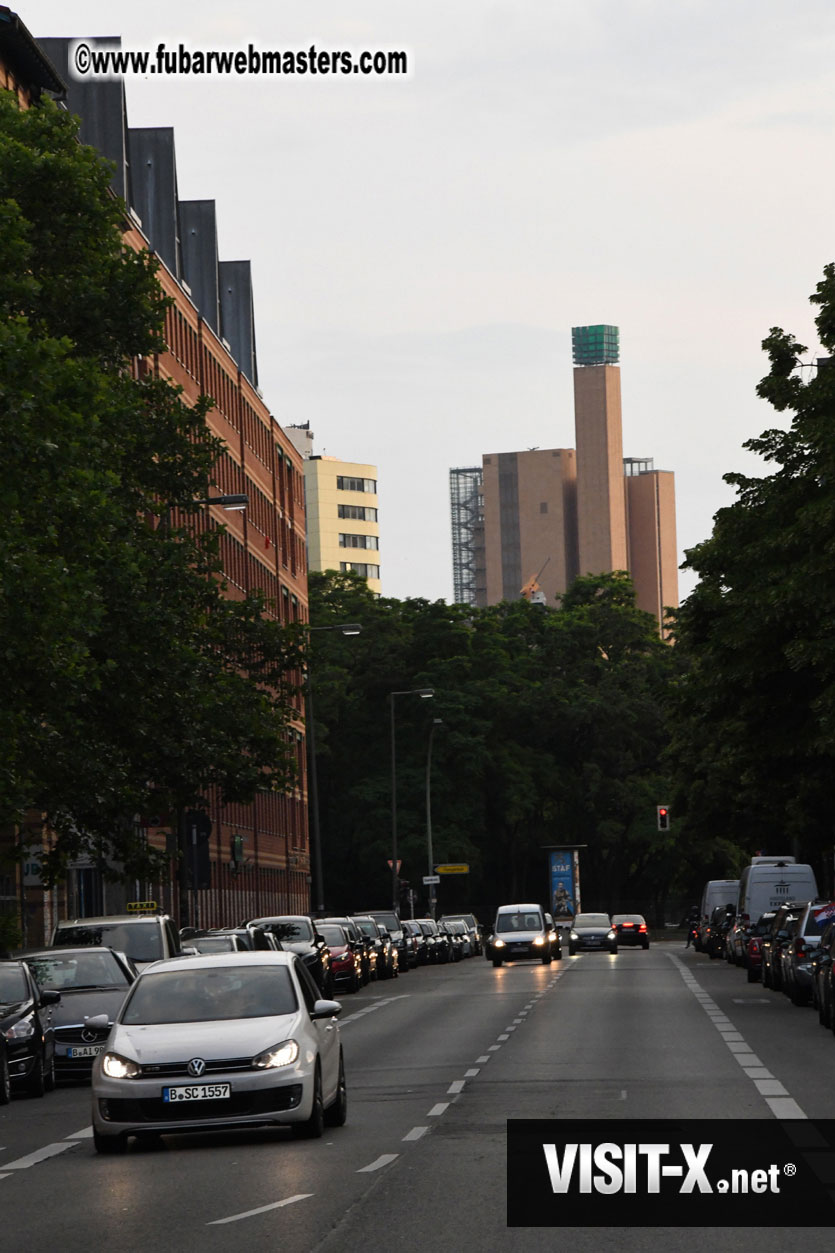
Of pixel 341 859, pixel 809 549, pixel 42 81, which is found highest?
pixel 42 81

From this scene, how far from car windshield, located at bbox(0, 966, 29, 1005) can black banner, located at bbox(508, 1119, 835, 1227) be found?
8.00m

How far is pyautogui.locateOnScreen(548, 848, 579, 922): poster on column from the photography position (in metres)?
96.4

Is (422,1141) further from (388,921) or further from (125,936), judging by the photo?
(388,921)

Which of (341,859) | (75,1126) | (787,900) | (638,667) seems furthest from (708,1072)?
(638,667)

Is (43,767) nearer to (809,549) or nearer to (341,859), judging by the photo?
(809,549)

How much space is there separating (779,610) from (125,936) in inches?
533

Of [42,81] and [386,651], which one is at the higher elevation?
[42,81]

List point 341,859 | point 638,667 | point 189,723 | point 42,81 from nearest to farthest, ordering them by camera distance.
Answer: point 189,723 < point 42,81 < point 341,859 < point 638,667

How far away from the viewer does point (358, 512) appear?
192 m

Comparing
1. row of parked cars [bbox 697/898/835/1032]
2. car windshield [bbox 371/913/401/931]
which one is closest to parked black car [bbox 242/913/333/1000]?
row of parked cars [bbox 697/898/835/1032]

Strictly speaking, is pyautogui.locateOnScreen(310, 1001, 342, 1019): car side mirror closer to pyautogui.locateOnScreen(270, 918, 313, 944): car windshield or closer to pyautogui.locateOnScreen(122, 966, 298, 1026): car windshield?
pyautogui.locateOnScreen(122, 966, 298, 1026): car windshield

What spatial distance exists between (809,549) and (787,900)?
1823cm

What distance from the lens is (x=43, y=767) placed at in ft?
113

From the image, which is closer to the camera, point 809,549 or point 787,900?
point 809,549
